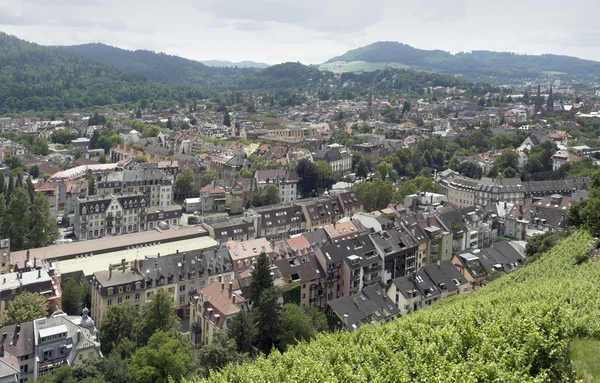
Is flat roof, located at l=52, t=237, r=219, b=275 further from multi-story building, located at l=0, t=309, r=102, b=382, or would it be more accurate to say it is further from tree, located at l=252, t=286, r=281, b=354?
tree, located at l=252, t=286, r=281, b=354

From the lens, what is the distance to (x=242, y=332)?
28.2 meters

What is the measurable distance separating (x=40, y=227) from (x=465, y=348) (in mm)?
39515

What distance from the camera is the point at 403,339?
17266 millimetres

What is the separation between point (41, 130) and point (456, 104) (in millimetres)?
107606

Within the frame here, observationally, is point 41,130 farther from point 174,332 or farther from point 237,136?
point 174,332

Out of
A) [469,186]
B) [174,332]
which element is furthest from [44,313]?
[469,186]

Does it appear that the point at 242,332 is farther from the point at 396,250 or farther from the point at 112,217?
A: the point at 112,217

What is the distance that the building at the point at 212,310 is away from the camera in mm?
30047

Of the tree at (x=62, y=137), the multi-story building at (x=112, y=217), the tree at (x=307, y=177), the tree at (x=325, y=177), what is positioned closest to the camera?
the multi-story building at (x=112, y=217)

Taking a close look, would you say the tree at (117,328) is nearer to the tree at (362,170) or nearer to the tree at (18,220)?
the tree at (18,220)

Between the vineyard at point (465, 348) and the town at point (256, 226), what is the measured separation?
34.2 ft

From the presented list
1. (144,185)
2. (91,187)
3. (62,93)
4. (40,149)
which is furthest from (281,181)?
(62,93)

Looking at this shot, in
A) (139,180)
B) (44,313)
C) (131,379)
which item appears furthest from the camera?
(139,180)

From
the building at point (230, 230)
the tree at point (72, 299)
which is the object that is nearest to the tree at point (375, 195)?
the building at point (230, 230)
